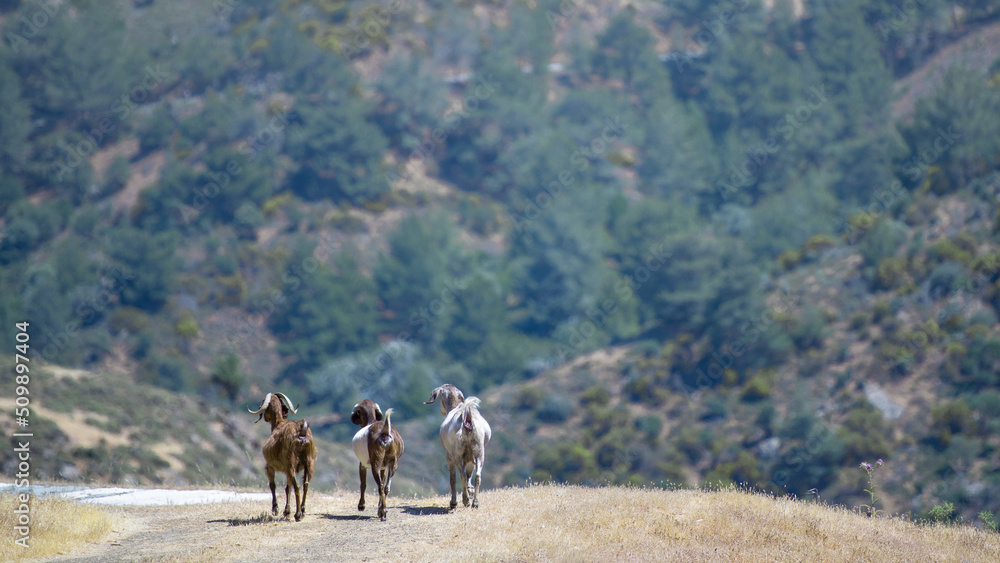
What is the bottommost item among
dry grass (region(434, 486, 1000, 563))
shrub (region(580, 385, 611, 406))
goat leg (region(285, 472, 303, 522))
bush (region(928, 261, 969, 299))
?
dry grass (region(434, 486, 1000, 563))

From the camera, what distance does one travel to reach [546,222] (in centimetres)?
10400

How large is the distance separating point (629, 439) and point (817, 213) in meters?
39.9

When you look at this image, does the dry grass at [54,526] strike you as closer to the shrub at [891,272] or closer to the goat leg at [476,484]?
the goat leg at [476,484]

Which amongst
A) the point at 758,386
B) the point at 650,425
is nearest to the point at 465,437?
the point at 650,425

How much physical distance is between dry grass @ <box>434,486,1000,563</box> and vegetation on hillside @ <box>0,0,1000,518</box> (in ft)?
119

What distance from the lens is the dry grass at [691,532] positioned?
14.4 m

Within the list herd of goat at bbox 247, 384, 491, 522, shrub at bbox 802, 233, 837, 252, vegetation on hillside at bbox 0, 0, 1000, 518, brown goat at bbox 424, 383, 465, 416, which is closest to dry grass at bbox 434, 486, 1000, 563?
herd of goat at bbox 247, 384, 491, 522

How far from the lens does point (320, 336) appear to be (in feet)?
293

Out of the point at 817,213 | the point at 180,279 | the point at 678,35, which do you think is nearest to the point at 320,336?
the point at 180,279

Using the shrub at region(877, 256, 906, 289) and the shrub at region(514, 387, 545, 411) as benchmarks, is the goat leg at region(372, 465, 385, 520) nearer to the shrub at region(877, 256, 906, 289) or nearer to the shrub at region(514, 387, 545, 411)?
the shrub at region(877, 256, 906, 289)

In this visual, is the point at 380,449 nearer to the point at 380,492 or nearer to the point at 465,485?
the point at 380,492

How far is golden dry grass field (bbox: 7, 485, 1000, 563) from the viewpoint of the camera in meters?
14.3

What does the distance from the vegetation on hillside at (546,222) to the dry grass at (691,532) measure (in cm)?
3621

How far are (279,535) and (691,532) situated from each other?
21.1 feet
